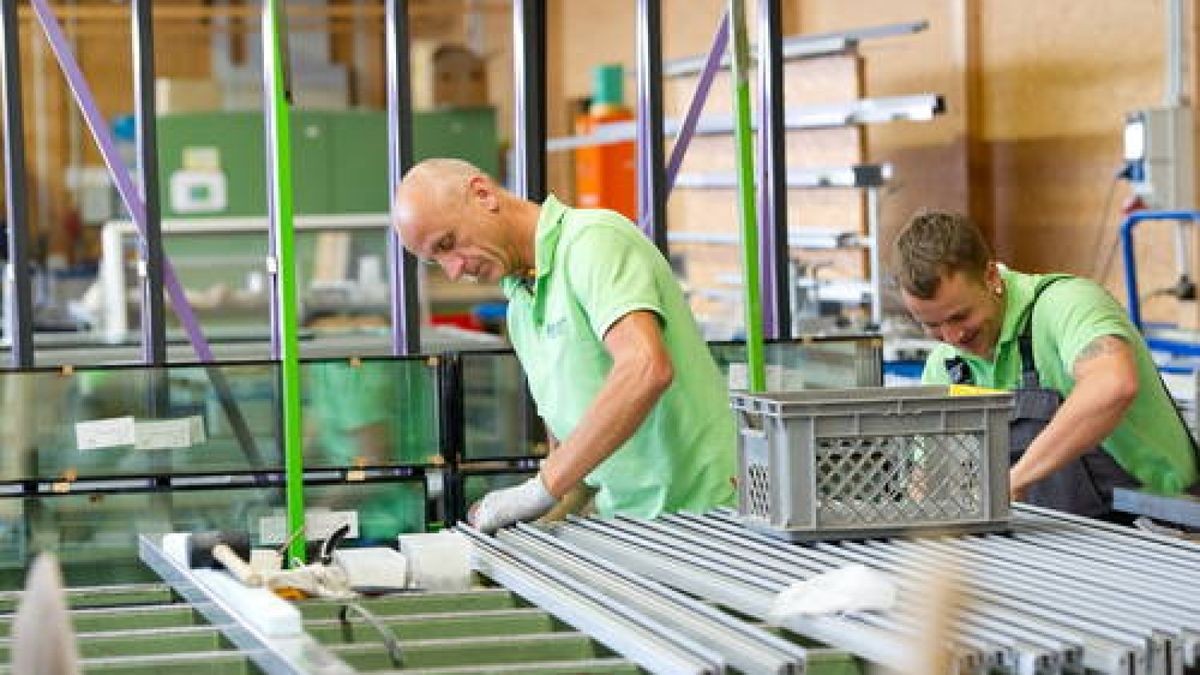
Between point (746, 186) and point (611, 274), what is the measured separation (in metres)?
0.77

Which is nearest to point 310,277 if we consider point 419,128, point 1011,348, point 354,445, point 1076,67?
point 419,128

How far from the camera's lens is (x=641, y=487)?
12.9 ft

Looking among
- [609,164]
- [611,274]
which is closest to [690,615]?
[611,274]

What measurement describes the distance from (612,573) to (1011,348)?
1.57 metres

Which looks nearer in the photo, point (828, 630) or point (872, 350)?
point (828, 630)

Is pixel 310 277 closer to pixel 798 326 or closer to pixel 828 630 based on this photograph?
pixel 798 326

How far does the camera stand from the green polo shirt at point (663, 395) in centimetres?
388

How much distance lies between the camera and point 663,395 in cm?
388

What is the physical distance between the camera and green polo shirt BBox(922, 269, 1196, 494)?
4.14 meters

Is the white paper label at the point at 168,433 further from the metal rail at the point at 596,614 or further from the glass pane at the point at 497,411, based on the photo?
the metal rail at the point at 596,614

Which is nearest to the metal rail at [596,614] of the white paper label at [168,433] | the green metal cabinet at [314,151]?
the white paper label at [168,433]

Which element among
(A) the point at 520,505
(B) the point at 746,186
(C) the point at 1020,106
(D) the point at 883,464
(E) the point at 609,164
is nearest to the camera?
(D) the point at 883,464

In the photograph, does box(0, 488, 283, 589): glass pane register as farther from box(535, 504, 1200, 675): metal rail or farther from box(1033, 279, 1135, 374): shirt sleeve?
box(1033, 279, 1135, 374): shirt sleeve

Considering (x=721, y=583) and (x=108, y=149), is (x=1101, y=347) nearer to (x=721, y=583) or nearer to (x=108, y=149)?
(x=721, y=583)
